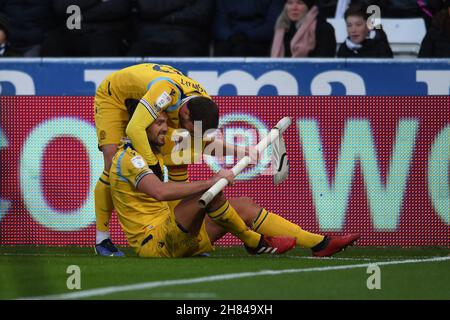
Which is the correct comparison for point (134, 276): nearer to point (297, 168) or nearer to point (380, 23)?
point (297, 168)

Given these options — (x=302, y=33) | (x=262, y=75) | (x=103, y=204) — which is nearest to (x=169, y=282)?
(x=103, y=204)

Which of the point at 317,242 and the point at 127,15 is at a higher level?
the point at 127,15

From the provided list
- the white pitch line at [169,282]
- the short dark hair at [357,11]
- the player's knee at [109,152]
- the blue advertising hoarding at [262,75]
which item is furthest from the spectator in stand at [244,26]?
the white pitch line at [169,282]

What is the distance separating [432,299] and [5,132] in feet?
18.5

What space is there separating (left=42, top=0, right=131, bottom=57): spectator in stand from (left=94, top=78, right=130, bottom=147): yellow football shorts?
3.41 meters

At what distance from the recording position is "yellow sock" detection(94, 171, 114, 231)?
10055mm

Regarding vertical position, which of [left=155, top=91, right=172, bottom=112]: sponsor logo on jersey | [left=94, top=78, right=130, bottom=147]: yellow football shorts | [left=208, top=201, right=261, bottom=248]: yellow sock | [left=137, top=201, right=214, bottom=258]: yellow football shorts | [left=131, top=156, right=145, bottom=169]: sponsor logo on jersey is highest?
[left=155, top=91, right=172, bottom=112]: sponsor logo on jersey

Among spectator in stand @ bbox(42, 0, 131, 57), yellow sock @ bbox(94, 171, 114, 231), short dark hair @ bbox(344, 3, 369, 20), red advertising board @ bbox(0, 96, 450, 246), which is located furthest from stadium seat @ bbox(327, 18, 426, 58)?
yellow sock @ bbox(94, 171, 114, 231)

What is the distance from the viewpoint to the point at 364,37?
12688 mm

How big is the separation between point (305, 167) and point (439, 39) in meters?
2.59

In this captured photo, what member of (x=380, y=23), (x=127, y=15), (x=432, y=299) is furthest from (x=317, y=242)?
(x=127, y=15)

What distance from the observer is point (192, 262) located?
28.8 ft

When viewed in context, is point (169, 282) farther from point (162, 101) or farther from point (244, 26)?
point (244, 26)

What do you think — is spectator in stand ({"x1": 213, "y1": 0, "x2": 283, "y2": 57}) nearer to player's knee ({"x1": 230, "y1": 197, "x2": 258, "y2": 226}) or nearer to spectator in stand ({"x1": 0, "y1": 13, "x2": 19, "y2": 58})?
spectator in stand ({"x1": 0, "y1": 13, "x2": 19, "y2": 58})
